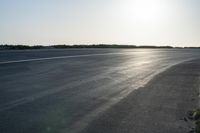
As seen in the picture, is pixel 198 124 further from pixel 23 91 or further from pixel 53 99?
pixel 23 91

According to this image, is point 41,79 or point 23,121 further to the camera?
point 41,79

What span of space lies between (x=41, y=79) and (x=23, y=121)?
584cm

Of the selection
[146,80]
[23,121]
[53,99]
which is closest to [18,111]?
[23,121]

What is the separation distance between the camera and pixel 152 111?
316 inches

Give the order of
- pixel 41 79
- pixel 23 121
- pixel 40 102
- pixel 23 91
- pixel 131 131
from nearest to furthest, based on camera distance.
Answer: pixel 131 131 < pixel 23 121 < pixel 40 102 < pixel 23 91 < pixel 41 79

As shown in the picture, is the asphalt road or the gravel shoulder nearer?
the gravel shoulder

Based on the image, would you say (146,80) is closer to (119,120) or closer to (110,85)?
(110,85)

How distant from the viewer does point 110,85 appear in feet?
37.8

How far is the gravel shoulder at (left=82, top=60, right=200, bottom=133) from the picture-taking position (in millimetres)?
6668

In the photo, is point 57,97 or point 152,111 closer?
point 152,111

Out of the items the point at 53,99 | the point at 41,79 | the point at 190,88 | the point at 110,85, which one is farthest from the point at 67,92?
the point at 190,88

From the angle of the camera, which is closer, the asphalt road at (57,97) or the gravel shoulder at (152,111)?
the gravel shoulder at (152,111)

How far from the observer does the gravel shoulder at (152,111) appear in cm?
667

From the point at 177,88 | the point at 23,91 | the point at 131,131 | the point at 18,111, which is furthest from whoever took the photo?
the point at 177,88
